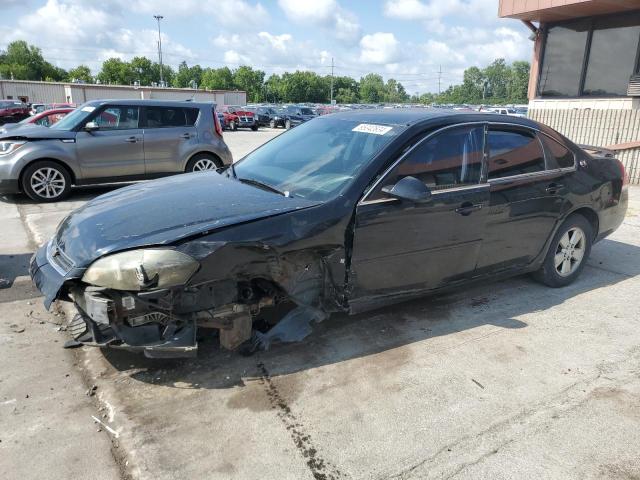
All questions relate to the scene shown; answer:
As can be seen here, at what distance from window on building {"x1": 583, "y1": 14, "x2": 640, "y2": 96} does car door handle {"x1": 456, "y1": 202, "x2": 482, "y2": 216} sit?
429 inches

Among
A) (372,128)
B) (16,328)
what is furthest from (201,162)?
(372,128)

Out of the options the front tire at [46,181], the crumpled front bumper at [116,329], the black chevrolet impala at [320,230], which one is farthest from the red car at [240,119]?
the crumpled front bumper at [116,329]

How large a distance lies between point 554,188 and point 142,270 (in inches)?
140

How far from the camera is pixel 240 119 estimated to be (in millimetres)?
32250

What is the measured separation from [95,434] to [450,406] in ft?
6.50

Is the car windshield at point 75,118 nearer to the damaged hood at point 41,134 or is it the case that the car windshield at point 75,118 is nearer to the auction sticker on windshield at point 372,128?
the damaged hood at point 41,134

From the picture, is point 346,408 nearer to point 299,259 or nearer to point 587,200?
point 299,259

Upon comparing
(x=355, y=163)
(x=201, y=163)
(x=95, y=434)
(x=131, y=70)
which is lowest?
(x=95, y=434)

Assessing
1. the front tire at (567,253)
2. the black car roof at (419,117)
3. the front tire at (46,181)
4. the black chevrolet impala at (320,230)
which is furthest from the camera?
the front tire at (46,181)

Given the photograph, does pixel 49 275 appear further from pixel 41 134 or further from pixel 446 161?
pixel 41 134

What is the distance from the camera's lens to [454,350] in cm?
359

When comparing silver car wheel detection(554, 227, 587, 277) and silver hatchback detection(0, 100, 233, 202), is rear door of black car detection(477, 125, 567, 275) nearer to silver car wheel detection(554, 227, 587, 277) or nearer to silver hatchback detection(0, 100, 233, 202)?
silver car wheel detection(554, 227, 587, 277)

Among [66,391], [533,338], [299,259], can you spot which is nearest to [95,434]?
[66,391]

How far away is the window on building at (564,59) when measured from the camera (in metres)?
13.0
